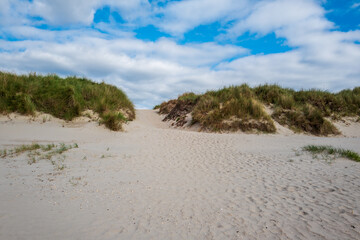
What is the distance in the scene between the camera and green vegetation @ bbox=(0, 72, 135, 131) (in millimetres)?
10062

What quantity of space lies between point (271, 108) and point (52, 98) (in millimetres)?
13432

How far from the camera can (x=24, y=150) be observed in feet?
22.6

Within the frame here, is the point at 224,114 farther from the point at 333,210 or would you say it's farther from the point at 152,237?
the point at 152,237

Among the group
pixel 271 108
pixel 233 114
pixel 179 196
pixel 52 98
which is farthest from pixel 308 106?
pixel 52 98

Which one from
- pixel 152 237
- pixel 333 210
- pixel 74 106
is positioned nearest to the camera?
pixel 152 237

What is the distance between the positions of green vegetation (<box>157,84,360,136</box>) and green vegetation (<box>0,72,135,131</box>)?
550 cm

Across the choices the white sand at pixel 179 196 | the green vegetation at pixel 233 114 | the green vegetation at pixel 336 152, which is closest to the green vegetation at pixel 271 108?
the green vegetation at pixel 233 114

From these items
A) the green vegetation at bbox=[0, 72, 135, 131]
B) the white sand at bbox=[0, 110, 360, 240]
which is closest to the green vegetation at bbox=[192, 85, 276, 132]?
the white sand at bbox=[0, 110, 360, 240]

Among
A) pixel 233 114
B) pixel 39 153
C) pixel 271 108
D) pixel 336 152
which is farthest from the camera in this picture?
pixel 271 108

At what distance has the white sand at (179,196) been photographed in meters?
2.99

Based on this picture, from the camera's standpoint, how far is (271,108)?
47.1 feet

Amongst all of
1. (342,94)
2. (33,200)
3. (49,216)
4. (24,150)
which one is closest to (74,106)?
(24,150)

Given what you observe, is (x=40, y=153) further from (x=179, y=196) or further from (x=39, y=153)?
(x=179, y=196)

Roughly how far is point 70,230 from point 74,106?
9.16 meters
